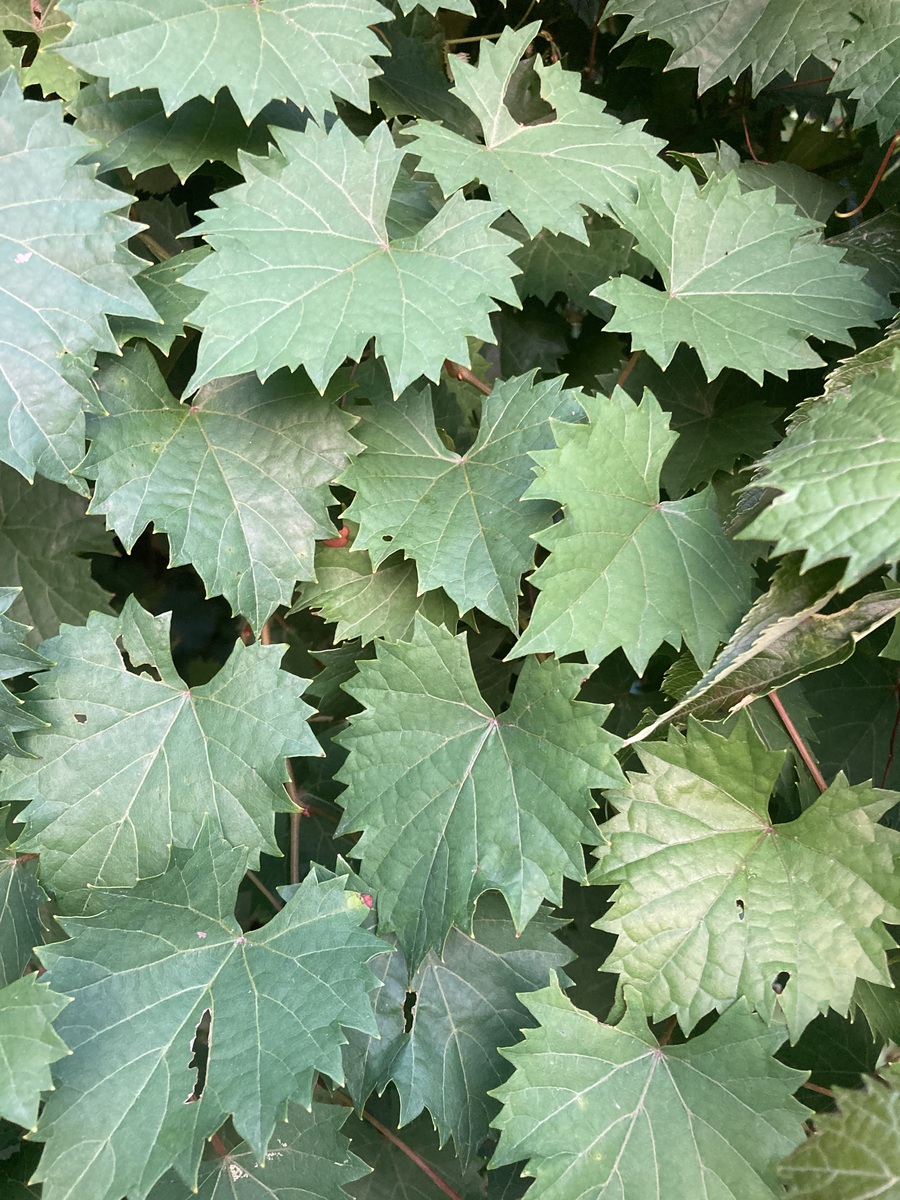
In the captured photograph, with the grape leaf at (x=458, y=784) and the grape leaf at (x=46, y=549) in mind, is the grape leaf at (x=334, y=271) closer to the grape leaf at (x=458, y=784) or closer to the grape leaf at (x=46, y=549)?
the grape leaf at (x=458, y=784)

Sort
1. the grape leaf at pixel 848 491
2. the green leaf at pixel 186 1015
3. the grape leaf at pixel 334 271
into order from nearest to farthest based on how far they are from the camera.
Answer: the grape leaf at pixel 848 491
the green leaf at pixel 186 1015
the grape leaf at pixel 334 271

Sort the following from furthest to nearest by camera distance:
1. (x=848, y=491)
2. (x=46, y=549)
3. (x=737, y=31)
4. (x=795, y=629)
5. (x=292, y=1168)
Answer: (x=46, y=549) → (x=737, y=31) → (x=292, y=1168) → (x=795, y=629) → (x=848, y=491)

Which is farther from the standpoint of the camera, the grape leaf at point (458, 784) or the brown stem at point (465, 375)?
the brown stem at point (465, 375)

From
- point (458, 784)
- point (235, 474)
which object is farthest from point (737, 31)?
point (458, 784)

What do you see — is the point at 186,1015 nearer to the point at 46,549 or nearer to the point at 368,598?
the point at 368,598

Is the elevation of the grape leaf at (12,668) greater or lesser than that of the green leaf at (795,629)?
lesser

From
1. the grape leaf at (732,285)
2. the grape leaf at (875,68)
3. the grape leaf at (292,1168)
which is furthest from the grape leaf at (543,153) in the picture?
the grape leaf at (292,1168)

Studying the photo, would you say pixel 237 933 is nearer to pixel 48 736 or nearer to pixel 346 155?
pixel 48 736

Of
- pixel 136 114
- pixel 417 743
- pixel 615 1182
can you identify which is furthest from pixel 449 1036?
pixel 136 114
